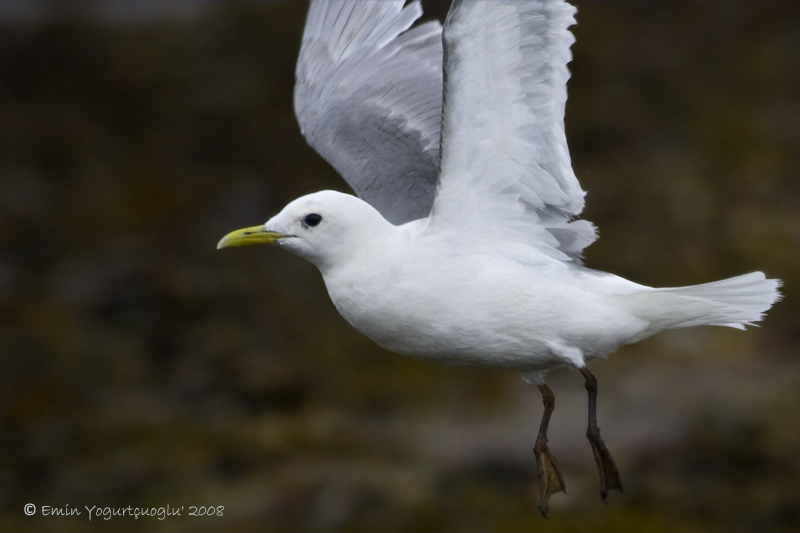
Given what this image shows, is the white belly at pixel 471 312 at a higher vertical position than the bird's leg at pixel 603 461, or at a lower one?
higher

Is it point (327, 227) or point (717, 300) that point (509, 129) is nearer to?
point (327, 227)

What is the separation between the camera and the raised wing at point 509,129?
12.1 feet

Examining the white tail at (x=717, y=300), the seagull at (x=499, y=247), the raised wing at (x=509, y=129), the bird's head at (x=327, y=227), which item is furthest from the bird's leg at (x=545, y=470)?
the bird's head at (x=327, y=227)

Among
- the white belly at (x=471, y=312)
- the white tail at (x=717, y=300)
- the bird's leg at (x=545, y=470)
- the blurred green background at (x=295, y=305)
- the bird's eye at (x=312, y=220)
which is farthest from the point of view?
→ the blurred green background at (x=295, y=305)

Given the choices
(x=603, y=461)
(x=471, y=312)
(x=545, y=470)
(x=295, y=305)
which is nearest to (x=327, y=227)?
(x=471, y=312)

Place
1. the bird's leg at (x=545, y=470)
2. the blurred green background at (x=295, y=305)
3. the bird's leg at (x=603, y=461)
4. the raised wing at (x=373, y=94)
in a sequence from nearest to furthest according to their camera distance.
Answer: the bird's leg at (x=603, y=461)
the bird's leg at (x=545, y=470)
the raised wing at (x=373, y=94)
the blurred green background at (x=295, y=305)

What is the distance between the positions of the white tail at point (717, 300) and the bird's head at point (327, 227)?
1000 millimetres

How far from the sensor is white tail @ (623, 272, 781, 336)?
412 cm

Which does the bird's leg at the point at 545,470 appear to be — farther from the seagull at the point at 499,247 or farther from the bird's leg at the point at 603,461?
the bird's leg at the point at 603,461

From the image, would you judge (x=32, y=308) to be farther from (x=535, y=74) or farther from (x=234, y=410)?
(x=535, y=74)

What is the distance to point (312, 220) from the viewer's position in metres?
4.03

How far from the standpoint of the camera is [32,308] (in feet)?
39.9

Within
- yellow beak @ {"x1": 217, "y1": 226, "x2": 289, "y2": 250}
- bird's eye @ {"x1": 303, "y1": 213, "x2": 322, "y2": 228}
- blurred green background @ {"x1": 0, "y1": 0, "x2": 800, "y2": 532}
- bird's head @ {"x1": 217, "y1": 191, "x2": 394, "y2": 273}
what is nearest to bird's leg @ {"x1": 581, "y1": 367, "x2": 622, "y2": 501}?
bird's head @ {"x1": 217, "y1": 191, "x2": 394, "y2": 273}

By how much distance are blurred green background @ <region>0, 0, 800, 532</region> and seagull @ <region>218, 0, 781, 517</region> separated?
17.5 ft
